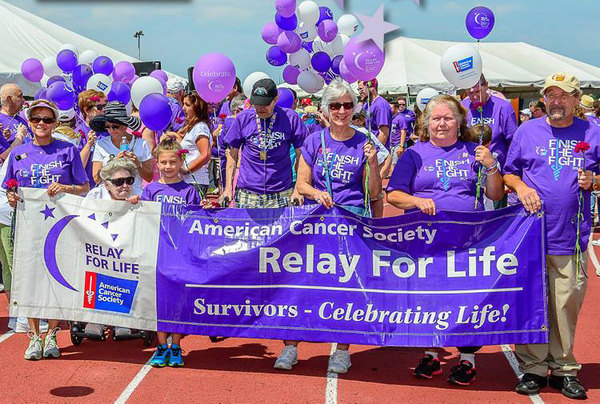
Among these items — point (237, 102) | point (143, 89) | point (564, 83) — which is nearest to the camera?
point (564, 83)

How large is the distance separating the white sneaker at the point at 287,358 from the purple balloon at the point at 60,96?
6324 mm

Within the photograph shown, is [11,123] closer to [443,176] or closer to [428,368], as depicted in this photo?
[443,176]

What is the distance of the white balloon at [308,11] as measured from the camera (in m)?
12.8

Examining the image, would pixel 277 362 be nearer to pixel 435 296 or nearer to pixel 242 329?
pixel 242 329

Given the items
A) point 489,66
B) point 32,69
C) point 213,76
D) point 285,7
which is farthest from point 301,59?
point 489,66

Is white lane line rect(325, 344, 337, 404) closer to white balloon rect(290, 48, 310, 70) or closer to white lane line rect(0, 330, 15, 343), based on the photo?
white lane line rect(0, 330, 15, 343)

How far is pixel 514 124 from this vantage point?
646 cm

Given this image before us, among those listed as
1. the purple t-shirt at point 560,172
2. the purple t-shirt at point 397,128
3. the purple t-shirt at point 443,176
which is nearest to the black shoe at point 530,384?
the purple t-shirt at point 560,172

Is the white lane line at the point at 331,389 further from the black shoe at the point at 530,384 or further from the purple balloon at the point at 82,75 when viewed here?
the purple balloon at the point at 82,75

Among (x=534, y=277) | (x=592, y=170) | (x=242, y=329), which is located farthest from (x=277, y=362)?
(x=592, y=170)

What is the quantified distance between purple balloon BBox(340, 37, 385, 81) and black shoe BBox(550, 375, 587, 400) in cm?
283

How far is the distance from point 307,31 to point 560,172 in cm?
904

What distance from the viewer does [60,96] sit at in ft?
33.7

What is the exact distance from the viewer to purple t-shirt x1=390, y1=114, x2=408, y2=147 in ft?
56.9
